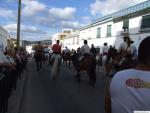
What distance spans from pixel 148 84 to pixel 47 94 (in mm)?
12725

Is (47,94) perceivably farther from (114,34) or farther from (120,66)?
(114,34)

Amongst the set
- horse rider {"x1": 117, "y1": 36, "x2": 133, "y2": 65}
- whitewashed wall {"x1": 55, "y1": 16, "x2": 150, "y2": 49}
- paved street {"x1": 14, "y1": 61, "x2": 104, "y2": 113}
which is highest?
whitewashed wall {"x1": 55, "y1": 16, "x2": 150, "y2": 49}

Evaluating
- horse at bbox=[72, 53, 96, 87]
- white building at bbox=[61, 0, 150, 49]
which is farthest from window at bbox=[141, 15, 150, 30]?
horse at bbox=[72, 53, 96, 87]

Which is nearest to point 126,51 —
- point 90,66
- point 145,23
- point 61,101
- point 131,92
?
point 90,66

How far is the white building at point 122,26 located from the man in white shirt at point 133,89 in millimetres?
33510

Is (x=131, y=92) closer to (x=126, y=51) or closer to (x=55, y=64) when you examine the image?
(x=126, y=51)

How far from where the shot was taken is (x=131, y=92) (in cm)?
373

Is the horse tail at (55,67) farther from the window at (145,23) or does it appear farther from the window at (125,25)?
the window at (125,25)

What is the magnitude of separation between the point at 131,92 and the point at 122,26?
59.9 meters

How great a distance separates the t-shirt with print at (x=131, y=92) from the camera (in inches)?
146

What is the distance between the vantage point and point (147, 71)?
3.83 metres

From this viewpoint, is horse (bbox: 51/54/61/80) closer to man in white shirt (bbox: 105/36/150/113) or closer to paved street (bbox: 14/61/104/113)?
paved street (bbox: 14/61/104/113)

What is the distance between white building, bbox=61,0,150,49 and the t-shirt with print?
110 ft

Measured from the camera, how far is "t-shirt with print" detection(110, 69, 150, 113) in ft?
12.2
